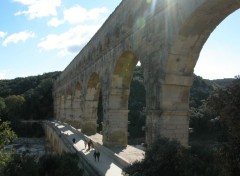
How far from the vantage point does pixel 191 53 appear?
9781 mm

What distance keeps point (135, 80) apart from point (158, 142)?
42.7 meters

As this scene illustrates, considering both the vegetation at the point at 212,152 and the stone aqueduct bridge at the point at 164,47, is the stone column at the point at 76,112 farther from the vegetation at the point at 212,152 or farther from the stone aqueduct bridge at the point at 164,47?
the vegetation at the point at 212,152

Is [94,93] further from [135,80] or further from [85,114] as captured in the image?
[135,80]

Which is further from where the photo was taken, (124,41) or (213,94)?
(124,41)

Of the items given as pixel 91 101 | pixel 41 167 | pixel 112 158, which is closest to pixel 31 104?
pixel 91 101

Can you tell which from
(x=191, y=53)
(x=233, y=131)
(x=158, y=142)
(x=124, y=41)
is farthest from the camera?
(x=124, y=41)

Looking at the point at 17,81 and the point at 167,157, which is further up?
the point at 17,81

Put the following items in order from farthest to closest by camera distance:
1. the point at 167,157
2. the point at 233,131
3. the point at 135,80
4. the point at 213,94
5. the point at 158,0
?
the point at 135,80 < the point at 158,0 < the point at 167,157 < the point at 213,94 < the point at 233,131

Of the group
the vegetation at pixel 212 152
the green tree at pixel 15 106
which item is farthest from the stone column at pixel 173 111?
the green tree at pixel 15 106

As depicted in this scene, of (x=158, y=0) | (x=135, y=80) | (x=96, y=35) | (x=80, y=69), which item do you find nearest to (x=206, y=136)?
(x=135, y=80)

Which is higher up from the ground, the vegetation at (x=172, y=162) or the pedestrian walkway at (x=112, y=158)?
the vegetation at (x=172, y=162)

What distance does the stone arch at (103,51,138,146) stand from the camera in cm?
1662

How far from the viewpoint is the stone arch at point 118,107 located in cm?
1662

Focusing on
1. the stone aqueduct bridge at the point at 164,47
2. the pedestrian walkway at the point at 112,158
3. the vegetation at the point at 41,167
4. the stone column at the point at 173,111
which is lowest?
the pedestrian walkway at the point at 112,158
